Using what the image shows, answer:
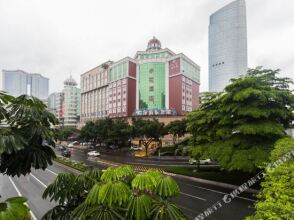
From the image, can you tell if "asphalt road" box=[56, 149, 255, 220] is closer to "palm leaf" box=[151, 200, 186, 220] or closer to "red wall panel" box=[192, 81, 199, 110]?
"palm leaf" box=[151, 200, 186, 220]

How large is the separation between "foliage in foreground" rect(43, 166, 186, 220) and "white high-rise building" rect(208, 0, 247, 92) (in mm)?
100705

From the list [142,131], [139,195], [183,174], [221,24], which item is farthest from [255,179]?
[221,24]

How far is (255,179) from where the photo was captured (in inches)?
761

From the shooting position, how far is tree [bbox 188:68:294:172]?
56.7ft

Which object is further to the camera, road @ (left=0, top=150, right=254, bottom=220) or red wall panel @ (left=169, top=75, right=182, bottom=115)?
red wall panel @ (left=169, top=75, right=182, bottom=115)

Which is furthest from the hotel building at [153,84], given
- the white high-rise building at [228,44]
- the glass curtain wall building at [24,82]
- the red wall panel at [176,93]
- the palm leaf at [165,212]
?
the palm leaf at [165,212]

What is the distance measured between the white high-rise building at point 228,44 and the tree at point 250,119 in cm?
8223

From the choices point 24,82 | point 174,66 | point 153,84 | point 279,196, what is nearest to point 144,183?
point 279,196

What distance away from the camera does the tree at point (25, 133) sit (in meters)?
3.61

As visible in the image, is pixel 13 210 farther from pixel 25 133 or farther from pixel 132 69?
pixel 132 69

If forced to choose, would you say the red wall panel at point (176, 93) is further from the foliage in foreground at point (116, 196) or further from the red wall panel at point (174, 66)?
the foliage in foreground at point (116, 196)

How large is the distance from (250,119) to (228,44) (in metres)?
93.5

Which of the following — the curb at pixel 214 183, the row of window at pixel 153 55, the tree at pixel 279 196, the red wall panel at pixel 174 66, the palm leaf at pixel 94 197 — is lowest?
the curb at pixel 214 183

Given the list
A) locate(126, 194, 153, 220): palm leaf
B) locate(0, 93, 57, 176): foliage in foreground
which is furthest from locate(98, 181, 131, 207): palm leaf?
locate(0, 93, 57, 176): foliage in foreground
